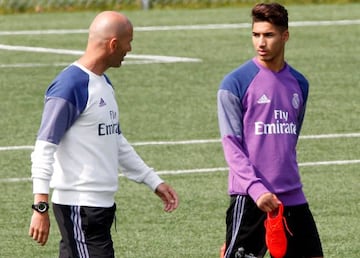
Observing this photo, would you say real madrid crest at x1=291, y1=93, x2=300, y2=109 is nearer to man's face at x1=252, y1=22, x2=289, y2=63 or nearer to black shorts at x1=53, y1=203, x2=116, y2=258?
man's face at x1=252, y1=22, x2=289, y2=63

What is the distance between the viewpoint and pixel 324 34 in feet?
67.3

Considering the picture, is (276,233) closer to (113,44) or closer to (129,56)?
(113,44)

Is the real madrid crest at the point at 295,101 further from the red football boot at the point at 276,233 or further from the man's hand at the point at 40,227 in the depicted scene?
the man's hand at the point at 40,227

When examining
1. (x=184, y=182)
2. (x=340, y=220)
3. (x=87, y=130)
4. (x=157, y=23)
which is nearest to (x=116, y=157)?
(x=87, y=130)

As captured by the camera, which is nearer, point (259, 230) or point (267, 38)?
point (267, 38)

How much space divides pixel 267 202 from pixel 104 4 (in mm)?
16552

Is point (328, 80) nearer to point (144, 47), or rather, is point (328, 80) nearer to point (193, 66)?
point (193, 66)

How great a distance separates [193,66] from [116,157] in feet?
35.3

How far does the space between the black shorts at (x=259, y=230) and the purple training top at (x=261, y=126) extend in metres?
0.08

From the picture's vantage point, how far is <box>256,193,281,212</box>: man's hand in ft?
25.0

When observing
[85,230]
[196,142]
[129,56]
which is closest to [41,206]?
[85,230]

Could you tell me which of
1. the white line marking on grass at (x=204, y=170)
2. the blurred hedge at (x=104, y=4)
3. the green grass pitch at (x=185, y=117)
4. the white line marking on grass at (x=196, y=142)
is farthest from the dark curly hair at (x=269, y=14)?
the blurred hedge at (x=104, y=4)

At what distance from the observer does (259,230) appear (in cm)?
803

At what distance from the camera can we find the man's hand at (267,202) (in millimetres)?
7625
